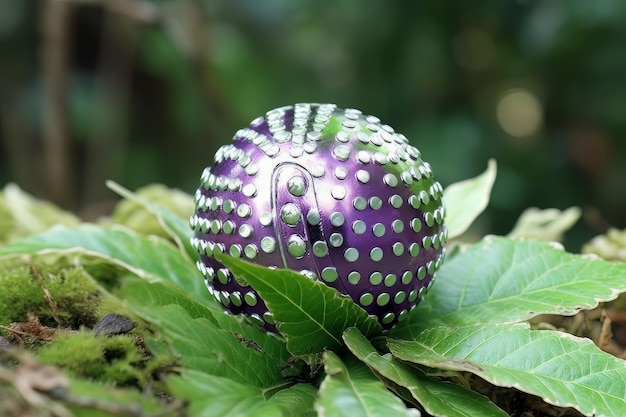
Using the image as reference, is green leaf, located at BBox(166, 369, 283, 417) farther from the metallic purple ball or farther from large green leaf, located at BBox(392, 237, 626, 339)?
large green leaf, located at BBox(392, 237, 626, 339)

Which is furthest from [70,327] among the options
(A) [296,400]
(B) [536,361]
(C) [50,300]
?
(B) [536,361]

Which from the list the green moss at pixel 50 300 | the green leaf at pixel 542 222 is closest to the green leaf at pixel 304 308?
the green moss at pixel 50 300

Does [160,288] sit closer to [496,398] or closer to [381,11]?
[496,398]

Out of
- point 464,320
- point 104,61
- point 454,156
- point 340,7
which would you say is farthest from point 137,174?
point 464,320

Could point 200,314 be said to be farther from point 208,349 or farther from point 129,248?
point 129,248

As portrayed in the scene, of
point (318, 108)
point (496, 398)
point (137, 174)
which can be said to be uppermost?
point (318, 108)
